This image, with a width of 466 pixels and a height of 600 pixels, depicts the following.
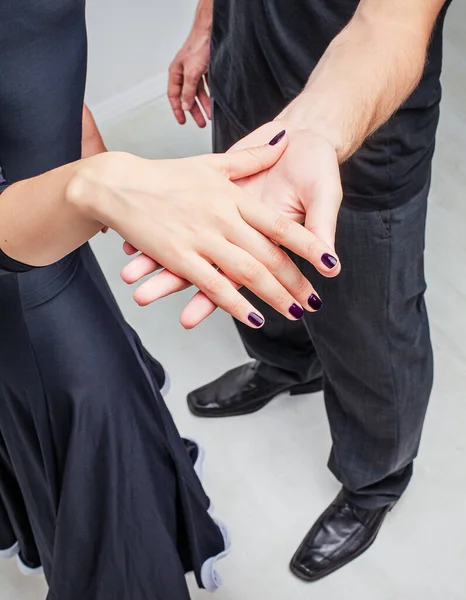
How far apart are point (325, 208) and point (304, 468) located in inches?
37.3

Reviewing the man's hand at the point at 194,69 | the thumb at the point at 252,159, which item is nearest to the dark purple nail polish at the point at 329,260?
the thumb at the point at 252,159

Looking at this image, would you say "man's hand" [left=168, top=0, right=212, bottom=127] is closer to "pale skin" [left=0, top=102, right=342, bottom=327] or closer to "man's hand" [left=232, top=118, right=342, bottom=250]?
"man's hand" [left=232, top=118, right=342, bottom=250]

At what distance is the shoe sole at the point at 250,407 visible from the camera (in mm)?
1762

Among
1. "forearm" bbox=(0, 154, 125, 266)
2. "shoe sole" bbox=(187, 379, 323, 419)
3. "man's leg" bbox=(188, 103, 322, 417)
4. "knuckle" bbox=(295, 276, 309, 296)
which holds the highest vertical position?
"forearm" bbox=(0, 154, 125, 266)

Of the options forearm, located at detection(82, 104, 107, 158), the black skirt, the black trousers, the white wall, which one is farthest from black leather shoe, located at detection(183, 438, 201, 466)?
the white wall

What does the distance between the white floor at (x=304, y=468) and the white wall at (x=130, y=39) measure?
1.62 feet

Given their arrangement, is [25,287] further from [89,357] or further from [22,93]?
[22,93]

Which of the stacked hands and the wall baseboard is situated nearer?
the stacked hands

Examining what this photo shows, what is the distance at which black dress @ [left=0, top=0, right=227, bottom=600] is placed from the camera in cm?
94

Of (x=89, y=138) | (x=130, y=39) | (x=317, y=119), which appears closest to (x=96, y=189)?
(x=317, y=119)

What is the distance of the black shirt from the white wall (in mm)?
1052

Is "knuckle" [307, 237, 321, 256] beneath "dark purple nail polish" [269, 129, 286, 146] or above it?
beneath

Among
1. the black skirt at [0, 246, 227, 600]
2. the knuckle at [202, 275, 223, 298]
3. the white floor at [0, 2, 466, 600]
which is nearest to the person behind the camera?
the knuckle at [202, 275, 223, 298]

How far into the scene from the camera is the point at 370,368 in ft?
4.27
